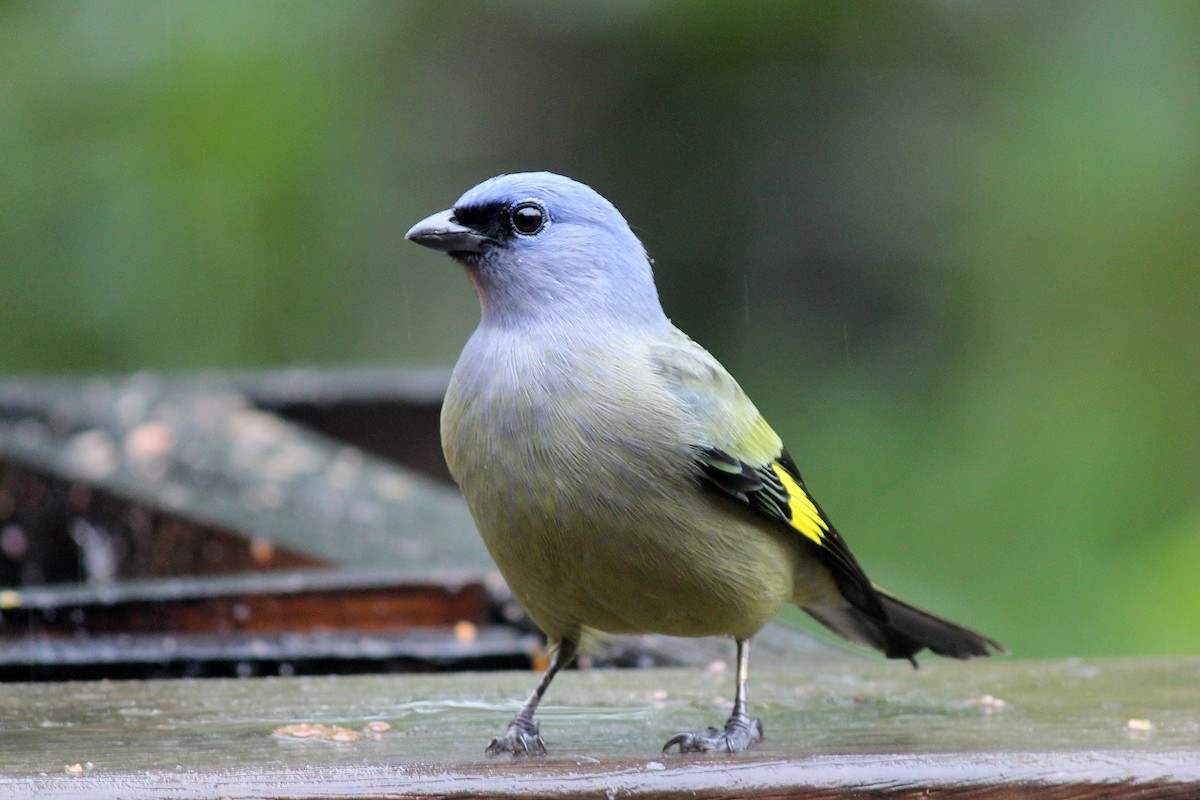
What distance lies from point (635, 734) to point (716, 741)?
0.72 ft

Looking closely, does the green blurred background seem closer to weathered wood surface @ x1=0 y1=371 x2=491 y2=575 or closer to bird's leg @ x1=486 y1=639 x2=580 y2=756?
weathered wood surface @ x1=0 y1=371 x2=491 y2=575

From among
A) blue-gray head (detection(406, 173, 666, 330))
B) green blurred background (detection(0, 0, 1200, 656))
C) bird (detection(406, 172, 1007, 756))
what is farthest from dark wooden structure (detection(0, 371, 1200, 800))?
green blurred background (detection(0, 0, 1200, 656))

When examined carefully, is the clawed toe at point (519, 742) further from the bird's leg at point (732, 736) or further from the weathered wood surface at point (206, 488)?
the weathered wood surface at point (206, 488)

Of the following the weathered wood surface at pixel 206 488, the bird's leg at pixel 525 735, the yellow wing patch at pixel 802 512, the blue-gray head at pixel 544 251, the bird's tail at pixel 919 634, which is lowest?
the weathered wood surface at pixel 206 488

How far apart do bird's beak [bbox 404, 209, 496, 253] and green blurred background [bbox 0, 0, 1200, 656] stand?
4.07 meters

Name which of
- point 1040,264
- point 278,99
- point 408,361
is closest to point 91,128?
point 278,99

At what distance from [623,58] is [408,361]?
2.37 metres

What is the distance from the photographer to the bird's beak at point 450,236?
2.77 metres

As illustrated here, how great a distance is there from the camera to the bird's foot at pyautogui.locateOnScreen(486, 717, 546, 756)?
219 centimetres

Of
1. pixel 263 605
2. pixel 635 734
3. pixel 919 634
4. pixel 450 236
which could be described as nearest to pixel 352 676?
pixel 263 605

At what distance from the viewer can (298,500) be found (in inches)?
171

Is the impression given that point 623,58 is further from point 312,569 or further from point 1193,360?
point 312,569

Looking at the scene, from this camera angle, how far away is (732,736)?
2.32 metres

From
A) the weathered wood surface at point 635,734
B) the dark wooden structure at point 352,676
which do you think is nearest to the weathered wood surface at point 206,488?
the dark wooden structure at point 352,676
